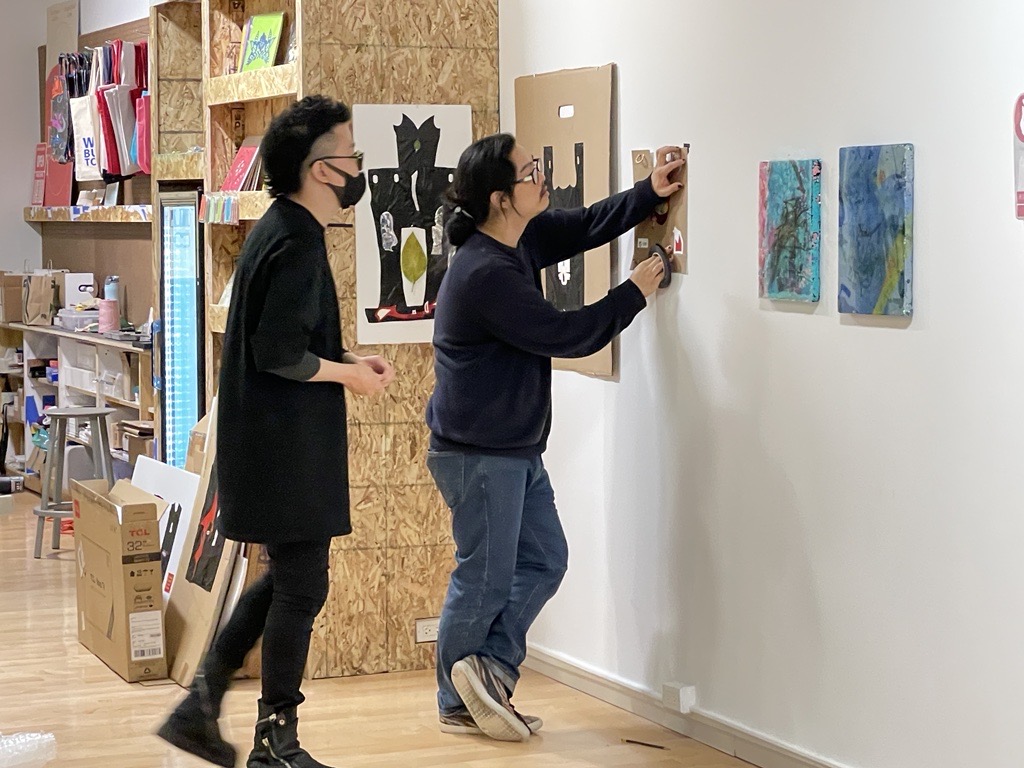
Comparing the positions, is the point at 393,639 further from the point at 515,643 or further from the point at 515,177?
the point at 515,177

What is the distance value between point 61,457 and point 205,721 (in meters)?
4.12

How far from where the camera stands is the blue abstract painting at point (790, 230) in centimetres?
366

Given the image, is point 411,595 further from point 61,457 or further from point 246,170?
point 61,457

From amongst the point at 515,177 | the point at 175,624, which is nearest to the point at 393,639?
the point at 175,624

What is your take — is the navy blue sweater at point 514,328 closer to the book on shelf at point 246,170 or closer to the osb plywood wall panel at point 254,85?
the osb plywood wall panel at point 254,85

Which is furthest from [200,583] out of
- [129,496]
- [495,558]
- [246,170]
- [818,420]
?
[818,420]

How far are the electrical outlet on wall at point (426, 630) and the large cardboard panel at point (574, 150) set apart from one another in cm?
100

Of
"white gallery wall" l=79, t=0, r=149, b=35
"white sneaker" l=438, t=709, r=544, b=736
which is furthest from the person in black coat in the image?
"white gallery wall" l=79, t=0, r=149, b=35

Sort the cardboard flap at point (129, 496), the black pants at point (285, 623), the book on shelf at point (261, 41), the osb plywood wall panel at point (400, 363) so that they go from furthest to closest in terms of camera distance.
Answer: the book on shelf at point (261, 41) → the cardboard flap at point (129, 496) → the osb plywood wall panel at point (400, 363) → the black pants at point (285, 623)

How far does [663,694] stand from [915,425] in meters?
1.33

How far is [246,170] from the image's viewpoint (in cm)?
551

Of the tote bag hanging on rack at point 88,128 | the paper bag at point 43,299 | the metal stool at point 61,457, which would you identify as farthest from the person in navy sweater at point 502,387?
the paper bag at point 43,299

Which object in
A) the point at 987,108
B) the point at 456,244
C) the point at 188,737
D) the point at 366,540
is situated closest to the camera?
the point at 987,108

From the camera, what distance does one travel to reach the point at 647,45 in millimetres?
4320
